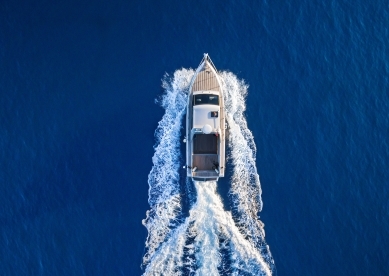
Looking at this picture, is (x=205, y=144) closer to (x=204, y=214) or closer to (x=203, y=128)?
(x=203, y=128)

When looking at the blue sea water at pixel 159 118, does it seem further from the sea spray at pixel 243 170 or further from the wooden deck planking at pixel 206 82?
the wooden deck planking at pixel 206 82

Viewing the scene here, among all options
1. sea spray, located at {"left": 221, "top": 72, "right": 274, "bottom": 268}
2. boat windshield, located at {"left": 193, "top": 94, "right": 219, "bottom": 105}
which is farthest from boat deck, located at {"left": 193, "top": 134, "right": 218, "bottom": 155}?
boat windshield, located at {"left": 193, "top": 94, "right": 219, "bottom": 105}

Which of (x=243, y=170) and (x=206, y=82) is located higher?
(x=206, y=82)

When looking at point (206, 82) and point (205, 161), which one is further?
point (206, 82)

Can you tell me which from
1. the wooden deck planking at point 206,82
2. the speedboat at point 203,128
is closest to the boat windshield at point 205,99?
the speedboat at point 203,128

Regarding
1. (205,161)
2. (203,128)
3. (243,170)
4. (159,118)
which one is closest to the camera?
(203,128)

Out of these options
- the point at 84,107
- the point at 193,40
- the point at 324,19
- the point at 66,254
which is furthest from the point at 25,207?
the point at 324,19

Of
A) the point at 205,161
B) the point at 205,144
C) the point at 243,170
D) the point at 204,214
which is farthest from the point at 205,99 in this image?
the point at 204,214
